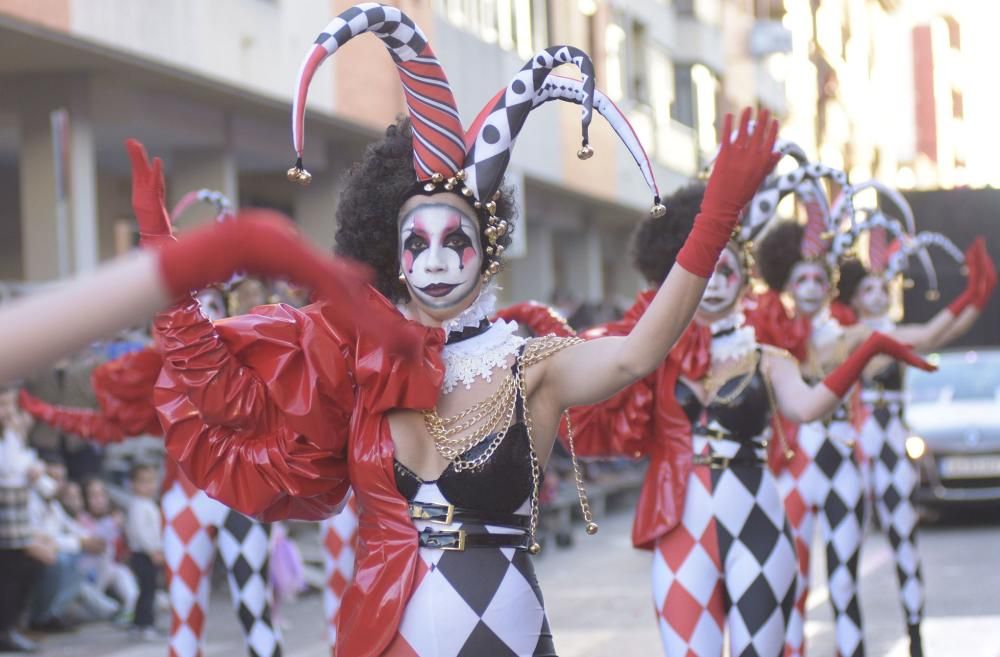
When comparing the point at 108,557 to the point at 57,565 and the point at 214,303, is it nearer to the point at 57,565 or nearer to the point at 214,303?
the point at 57,565

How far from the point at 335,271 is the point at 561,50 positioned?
2.15 m

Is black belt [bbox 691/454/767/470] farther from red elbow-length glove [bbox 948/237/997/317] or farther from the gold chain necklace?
red elbow-length glove [bbox 948/237/997/317]

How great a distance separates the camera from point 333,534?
9.34 metres

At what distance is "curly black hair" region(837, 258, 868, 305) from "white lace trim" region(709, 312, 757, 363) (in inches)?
165

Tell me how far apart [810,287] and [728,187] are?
549 centimetres

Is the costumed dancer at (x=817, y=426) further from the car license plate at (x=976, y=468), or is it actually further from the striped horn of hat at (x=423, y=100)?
the car license plate at (x=976, y=468)

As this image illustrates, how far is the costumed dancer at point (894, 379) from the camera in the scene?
930 centimetres

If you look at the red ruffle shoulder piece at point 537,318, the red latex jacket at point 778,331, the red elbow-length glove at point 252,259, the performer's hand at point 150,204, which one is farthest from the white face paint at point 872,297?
the red elbow-length glove at point 252,259

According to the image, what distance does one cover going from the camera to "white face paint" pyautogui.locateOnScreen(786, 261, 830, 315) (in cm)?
931

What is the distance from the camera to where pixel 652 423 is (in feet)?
21.5

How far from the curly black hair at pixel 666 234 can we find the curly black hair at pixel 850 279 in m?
3.90

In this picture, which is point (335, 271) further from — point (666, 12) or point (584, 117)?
point (666, 12)

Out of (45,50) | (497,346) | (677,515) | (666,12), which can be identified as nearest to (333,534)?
(677,515)

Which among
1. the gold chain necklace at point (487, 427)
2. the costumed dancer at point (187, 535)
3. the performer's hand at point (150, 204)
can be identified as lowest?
the costumed dancer at point (187, 535)
